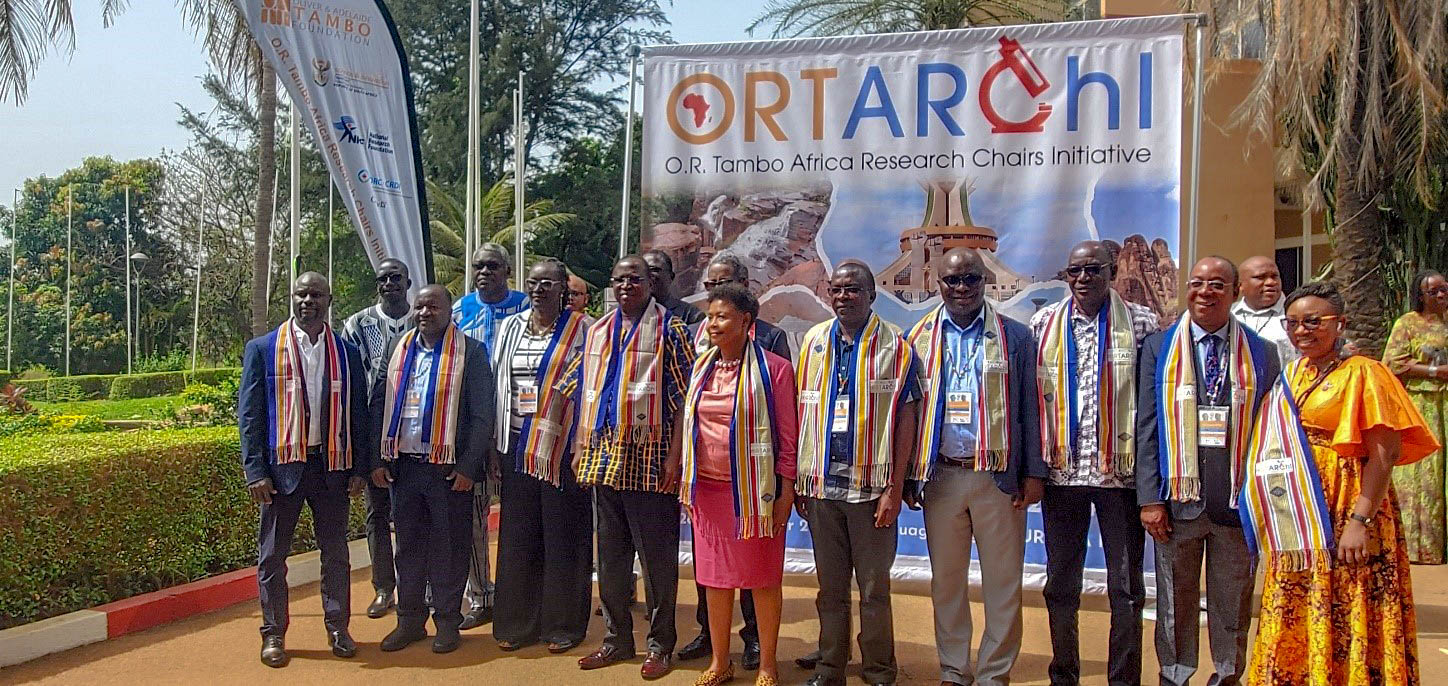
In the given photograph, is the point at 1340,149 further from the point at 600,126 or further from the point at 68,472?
the point at 600,126

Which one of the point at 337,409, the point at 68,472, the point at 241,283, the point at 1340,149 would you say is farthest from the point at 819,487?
the point at 241,283

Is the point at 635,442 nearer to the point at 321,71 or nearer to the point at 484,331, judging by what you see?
the point at 484,331

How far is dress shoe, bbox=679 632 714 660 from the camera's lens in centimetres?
519

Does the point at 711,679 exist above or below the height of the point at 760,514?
below

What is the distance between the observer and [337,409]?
206 inches

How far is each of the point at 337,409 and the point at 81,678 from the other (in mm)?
1553

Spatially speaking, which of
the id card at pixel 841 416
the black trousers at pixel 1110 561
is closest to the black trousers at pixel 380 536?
the id card at pixel 841 416

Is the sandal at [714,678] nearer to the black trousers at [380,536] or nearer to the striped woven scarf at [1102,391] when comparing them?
the striped woven scarf at [1102,391]

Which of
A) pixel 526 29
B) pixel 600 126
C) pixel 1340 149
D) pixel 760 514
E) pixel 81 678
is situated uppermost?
pixel 526 29

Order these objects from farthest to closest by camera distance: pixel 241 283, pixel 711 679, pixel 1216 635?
pixel 241 283
pixel 711 679
pixel 1216 635

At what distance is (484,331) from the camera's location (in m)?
5.93

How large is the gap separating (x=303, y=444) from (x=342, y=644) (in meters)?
0.98

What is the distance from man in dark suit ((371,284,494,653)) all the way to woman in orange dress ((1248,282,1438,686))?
338 centimetres

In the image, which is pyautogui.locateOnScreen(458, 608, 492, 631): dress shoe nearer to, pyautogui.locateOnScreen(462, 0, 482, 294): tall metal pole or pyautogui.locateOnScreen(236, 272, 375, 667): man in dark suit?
pyautogui.locateOnScreen(236, 272, 375, 667): man in dark suit
